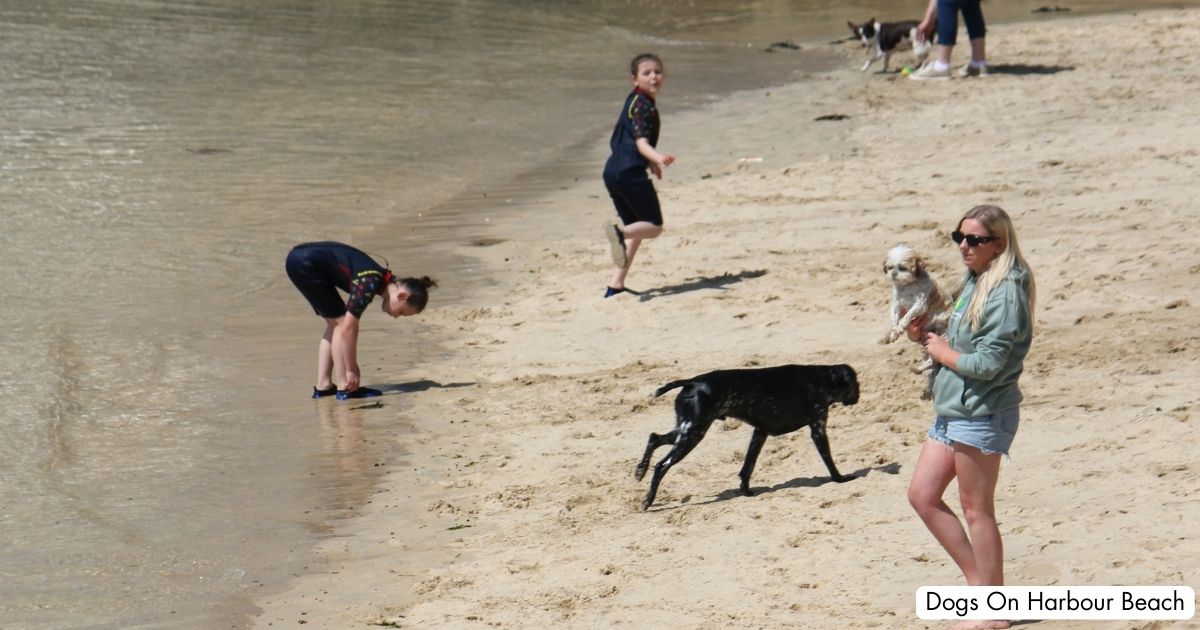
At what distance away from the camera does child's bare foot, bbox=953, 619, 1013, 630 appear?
211 inches

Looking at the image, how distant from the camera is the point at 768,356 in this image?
387 inches

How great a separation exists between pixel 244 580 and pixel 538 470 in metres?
1.79

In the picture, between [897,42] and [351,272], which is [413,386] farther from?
[897,42]

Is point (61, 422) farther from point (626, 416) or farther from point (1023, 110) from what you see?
point (1023, 110)

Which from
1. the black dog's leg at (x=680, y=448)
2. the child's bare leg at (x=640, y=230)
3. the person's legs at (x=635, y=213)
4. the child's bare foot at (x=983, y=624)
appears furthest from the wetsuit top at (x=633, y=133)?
the child's bare foot at (x=983, y=624)

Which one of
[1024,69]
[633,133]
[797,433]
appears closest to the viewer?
[797,433]

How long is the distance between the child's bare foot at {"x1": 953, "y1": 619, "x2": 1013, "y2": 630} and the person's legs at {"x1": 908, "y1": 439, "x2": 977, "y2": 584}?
141 mm

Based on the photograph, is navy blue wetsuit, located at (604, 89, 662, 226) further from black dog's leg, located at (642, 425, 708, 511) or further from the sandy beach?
black dog's leg, located at (642, 425, 708, 511)

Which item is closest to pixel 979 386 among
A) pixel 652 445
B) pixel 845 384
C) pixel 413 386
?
pixel 845 384

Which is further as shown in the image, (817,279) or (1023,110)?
(1023,110)

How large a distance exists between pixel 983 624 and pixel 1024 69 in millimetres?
16184

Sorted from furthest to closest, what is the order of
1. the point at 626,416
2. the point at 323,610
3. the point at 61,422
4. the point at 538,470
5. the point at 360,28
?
the point at 360,28, the point at 61,422, the point at 626,416, the point at 538,470, the point at 323,610

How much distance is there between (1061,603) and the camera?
548cm

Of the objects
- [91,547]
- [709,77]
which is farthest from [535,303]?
[709,77]
